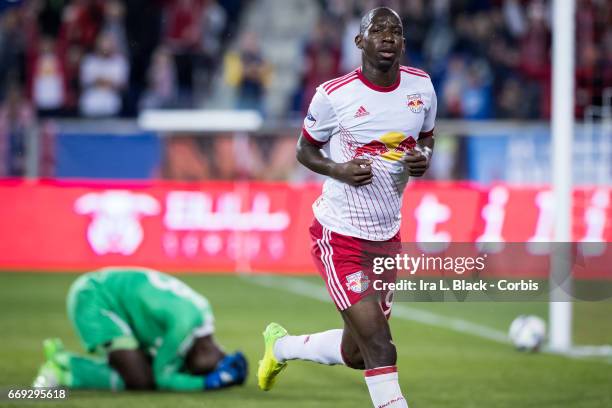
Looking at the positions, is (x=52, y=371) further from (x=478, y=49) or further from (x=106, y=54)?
(x=478, y=49)

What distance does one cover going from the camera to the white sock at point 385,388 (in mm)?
6043

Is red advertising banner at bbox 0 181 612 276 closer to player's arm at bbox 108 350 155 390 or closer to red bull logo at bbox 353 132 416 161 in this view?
player's arm at bbox 108 350 155 390

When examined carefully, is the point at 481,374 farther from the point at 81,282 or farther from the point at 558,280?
the point at 81,282

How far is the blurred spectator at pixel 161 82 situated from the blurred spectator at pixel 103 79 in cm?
43

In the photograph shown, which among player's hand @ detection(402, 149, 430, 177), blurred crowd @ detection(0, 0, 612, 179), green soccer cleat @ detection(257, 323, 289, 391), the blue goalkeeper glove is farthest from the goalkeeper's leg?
blurred crowd @ detection(0, 0, 612, 179)

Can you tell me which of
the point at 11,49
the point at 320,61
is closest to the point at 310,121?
the point at 320,61

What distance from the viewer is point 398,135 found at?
20.9 ft

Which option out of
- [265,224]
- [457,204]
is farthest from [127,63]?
[457,204]

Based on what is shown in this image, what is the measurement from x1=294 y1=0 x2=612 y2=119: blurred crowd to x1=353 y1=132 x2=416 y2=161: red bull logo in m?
12.4

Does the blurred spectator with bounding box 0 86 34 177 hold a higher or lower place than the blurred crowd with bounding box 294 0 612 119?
lower

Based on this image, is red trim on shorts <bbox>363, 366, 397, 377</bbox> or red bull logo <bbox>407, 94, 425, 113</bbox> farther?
red bull logo <bbox>407, 94, 425, 113</bbox>

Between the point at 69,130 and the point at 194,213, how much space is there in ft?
7.23

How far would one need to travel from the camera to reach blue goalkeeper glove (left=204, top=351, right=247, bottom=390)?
8391 mm

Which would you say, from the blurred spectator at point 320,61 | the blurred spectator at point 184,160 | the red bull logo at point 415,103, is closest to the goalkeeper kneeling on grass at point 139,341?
the red bull logo at point 415,103
